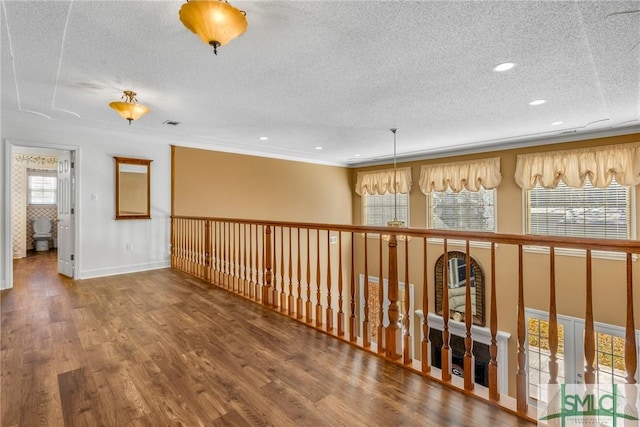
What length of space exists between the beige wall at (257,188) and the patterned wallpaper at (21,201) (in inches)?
169

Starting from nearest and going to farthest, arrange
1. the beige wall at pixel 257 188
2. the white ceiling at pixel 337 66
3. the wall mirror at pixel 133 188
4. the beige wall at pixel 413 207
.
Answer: the white ceiling at pixel 337 66 → the beige wall at pixel 413 207 → the wall mirror at pixel 133 188 → the beige wall at pixel 257 188

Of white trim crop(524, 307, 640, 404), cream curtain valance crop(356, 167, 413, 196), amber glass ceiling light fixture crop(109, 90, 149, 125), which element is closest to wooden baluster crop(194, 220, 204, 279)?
amber glass ceiling light fixture crop(109, 90, 149, 125)

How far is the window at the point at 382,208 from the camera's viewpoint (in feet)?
24.2

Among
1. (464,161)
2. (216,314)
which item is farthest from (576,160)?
(216,314)

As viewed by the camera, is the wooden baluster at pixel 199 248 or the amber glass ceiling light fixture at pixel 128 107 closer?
the amber glass ceiling light fixture at pixel 128 107

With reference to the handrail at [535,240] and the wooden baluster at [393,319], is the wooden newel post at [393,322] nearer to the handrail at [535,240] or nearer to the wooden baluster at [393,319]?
the wooden baluster at [393,319]

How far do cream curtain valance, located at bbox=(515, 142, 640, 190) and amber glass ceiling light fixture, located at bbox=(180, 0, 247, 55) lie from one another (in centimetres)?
543

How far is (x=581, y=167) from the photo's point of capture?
4.89 meters

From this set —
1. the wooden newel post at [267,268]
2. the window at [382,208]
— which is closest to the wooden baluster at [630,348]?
the wooden newel post at [267,268]

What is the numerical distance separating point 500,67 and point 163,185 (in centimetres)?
506

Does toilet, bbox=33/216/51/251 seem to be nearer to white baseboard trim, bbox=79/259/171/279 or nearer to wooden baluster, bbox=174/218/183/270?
white baseboard trim, bbox=79/259/171/279

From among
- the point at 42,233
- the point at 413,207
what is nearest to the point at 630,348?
the point at 413,207

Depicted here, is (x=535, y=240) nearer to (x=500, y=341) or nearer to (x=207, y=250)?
(x=207, y=250)

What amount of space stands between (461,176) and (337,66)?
4.45 m
